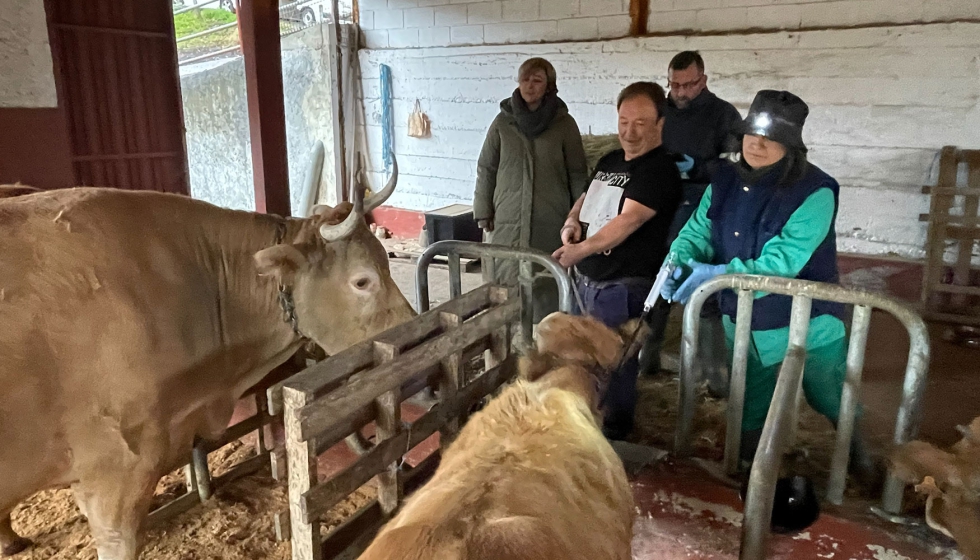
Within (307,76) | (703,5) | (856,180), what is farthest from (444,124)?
(856,180)

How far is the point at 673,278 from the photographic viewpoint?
301cm

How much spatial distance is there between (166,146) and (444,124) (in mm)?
3871

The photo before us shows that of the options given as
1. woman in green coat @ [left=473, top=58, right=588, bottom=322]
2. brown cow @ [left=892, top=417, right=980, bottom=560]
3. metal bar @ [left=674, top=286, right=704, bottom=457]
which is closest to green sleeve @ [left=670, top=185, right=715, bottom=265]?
metal bar @ [left=674, top=286, right=704, bottom=457]

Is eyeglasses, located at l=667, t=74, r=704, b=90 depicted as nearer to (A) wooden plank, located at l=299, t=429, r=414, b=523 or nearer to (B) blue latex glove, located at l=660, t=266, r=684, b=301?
(B) blue latex glove, located at l=660, t=266, r=684, b=301

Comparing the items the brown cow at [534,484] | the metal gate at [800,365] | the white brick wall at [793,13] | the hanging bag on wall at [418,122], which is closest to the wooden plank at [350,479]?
the brown cow at [534,484]

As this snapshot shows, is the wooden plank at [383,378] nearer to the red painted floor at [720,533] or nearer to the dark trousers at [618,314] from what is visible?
the dark trousers at [618,314]

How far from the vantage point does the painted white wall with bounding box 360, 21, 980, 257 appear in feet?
18.9

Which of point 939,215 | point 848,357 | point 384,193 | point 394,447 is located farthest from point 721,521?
point 939,215

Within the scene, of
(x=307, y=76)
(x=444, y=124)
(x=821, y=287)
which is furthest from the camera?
(x=307, y=76)

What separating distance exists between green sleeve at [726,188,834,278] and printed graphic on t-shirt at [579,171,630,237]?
28.3 inches

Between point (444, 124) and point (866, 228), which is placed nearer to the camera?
point (866, 228)

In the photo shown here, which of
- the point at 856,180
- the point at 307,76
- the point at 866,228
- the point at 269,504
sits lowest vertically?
the point at 269,504

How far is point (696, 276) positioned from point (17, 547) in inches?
122

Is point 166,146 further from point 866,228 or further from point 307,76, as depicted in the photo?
point 866,228
